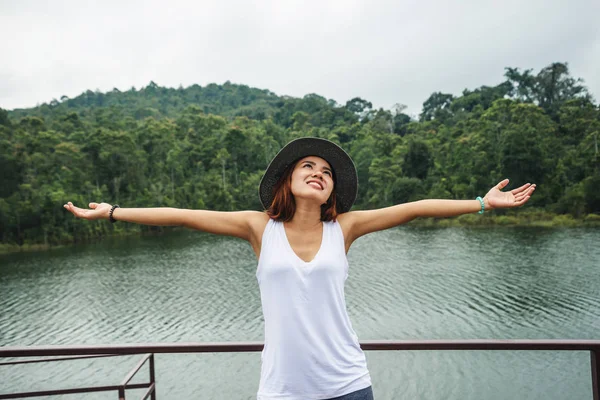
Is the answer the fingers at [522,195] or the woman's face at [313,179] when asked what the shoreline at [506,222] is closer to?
the fingers at [522,195]

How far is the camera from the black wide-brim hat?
150 cm

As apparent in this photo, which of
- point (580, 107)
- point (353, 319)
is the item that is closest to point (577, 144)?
point (580, 107)

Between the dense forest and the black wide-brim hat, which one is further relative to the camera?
the dense forest

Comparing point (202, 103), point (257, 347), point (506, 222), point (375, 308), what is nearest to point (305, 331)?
point (257, 347)

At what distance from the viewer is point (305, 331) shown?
125cm

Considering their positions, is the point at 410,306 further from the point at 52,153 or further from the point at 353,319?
the point at 52,153

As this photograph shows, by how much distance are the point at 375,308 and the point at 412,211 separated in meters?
14.6

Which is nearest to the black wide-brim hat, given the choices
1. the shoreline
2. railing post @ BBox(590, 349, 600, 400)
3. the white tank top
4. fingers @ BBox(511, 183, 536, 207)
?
the white tank top

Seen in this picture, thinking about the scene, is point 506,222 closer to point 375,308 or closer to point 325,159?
point 375,308

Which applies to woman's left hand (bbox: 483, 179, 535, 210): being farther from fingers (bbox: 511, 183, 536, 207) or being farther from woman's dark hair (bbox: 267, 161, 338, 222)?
woman's dark hair (bbox: 267, 161, 338, 222)

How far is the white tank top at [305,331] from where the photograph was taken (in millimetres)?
1246

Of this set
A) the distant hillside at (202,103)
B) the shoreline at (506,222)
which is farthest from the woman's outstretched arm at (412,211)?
the distant hillside at (202,103)

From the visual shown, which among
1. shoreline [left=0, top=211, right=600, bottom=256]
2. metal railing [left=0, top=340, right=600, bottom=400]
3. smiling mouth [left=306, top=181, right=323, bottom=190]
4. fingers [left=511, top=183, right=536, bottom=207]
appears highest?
smiling mouth [left=306, top=181, right=323, bottom=190]

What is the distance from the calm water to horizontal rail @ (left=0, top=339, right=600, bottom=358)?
9.10 metres
